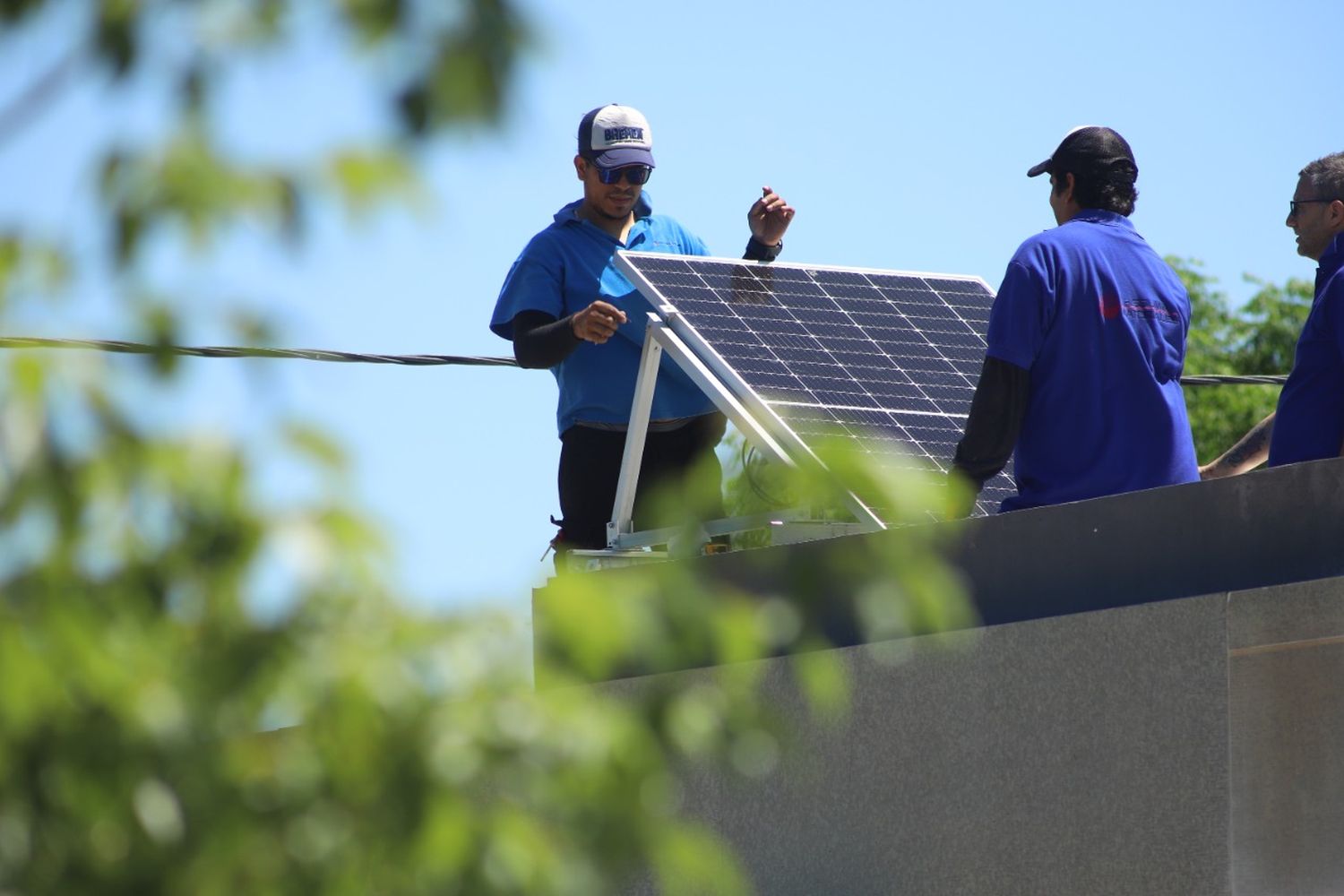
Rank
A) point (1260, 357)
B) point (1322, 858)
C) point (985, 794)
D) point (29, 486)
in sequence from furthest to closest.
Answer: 1. point (1260, 357)
2. point (985, 794)
3. point (1322, 858)
4. point (29, 486)

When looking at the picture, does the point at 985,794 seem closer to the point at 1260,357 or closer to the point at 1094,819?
the point at 1094,819

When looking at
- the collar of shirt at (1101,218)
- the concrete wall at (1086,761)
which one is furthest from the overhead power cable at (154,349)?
the collar of shirt at (1101,218)

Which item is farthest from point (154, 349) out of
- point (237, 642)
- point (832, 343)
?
point (832, 343)

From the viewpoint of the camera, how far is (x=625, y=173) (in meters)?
7.77

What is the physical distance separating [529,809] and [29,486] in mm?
577

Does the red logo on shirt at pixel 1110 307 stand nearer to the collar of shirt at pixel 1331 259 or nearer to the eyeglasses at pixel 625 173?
the collar of shirt at pixel 1331 259

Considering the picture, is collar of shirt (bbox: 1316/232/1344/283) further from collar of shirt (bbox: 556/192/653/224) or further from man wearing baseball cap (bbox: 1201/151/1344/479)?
collar of shirt (bbox: 556/192/653/224)

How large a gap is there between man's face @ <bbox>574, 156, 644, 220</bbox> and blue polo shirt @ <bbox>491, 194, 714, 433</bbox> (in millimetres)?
86

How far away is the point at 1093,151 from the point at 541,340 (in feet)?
6.39

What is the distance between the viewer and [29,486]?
1981mm

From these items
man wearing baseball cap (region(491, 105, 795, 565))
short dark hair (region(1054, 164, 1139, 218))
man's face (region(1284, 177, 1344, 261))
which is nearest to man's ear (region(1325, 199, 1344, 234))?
man's face (region(1284, 177, 1344, 261))

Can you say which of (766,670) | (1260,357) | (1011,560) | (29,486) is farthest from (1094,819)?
(1260,357)

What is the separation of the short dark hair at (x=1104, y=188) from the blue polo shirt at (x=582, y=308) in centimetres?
171

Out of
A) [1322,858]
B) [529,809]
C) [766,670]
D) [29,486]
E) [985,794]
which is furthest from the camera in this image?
[766,670]
